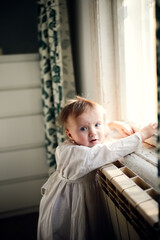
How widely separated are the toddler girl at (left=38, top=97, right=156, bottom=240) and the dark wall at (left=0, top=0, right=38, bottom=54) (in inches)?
57.3

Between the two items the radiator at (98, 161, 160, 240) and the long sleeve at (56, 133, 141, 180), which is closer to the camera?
the radiator at (98, 161, 160, 240)

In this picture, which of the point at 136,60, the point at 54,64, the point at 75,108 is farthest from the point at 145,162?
the point at 54,64

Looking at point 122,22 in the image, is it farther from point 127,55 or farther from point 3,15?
point 3,15

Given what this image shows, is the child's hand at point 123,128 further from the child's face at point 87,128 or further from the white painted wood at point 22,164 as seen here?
the white painted wood at point 22,164

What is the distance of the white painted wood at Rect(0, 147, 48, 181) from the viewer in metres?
1.76

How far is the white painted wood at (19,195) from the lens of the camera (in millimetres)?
1815

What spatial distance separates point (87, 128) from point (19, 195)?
4.10 ft

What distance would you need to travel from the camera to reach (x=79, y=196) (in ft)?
2.95

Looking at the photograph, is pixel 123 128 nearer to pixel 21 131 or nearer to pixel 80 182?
pixel 80 182

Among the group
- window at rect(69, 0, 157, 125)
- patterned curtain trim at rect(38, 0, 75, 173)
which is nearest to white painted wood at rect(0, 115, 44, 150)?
patterned curtain trim at rect(38, 0, 75, 173)

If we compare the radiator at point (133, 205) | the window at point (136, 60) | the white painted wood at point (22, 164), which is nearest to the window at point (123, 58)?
the window at point (136, 60)

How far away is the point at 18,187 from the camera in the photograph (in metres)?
1.82

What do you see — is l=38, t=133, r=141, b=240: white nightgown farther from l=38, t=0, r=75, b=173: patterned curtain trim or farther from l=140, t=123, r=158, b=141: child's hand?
l=38, t=0, r=75, b=173: patterned curtain trim

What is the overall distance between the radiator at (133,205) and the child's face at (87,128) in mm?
149
